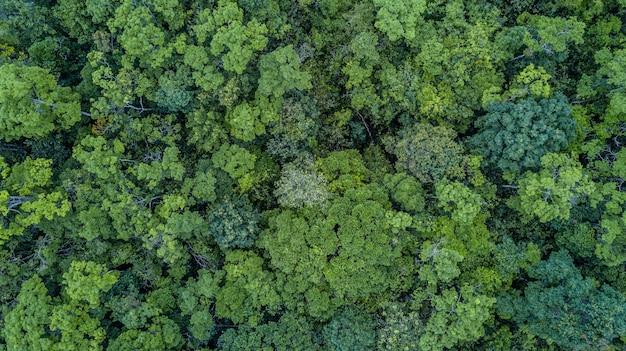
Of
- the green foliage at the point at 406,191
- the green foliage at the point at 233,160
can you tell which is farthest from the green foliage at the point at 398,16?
the green foliage at the point at 233,160

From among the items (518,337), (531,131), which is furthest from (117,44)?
(518,337)

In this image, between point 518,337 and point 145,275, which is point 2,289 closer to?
point 145,275

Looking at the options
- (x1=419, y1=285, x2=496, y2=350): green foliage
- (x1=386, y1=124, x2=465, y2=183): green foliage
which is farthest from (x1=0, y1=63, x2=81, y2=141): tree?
(x1=419, y1=285, x2=496, y2=350): green foliage

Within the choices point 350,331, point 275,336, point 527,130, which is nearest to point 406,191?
point 527,130

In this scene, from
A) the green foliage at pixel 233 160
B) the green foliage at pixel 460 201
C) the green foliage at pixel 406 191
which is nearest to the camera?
the green foliage at pixel 460 201

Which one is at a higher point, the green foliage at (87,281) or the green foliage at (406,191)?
the green foliage at (406,191)

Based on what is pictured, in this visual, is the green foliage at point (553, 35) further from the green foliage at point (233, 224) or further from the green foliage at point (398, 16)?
the green foliage at point (233, 224)

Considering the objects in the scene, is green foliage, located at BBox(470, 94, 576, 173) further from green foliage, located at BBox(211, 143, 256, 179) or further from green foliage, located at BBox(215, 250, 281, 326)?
green foliage, located at BBox(215, 250, 281, 326)
